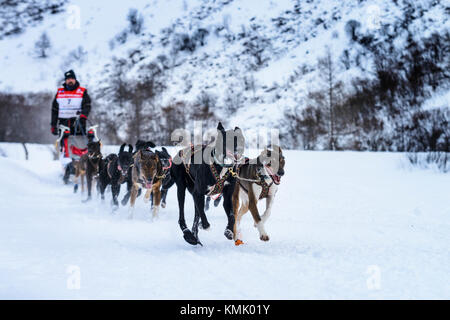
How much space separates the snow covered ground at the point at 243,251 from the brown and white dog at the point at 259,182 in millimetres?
332

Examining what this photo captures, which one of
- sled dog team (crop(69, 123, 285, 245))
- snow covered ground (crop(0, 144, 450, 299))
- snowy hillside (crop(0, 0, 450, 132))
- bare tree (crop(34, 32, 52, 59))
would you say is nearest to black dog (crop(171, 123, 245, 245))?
sled dog team (crop(69, 123, 285, 245))

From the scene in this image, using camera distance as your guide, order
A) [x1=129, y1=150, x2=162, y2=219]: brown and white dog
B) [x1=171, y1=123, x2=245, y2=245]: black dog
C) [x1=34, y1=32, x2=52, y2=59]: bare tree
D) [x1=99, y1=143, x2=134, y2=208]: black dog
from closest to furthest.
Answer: [x1=171, y1=123, x2=245, y2=245]: black dog, [x1=129, y1=150, x2=162, y2=219]: brown and white dog, [x1=99, y1=143, x2=134, y2=208]: black dog, [x1=34, y1=32, x2=52, y2=59]: bare tree

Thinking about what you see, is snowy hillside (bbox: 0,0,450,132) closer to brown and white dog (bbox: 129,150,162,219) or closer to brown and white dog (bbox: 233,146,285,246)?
brown and white dog (bbox: 129,150,162,219)

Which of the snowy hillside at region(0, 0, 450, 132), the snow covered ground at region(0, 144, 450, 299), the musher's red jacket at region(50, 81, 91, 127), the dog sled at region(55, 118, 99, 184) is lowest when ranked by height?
the snow covered ground at region(0, 144, 450, 299)

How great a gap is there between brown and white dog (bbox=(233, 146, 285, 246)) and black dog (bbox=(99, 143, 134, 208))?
2941 mm

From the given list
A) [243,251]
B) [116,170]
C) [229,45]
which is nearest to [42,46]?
[229,45]

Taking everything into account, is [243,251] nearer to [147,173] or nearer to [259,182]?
[259,182]

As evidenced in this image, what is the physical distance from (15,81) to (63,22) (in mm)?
23224

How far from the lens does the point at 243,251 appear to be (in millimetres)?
4117

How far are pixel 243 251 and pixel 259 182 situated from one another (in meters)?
0.88

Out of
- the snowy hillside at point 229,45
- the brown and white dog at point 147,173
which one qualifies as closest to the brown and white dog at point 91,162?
the brown and white dog at point 147,173

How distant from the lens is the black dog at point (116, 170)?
7.08m

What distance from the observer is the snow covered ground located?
2.83 metres
